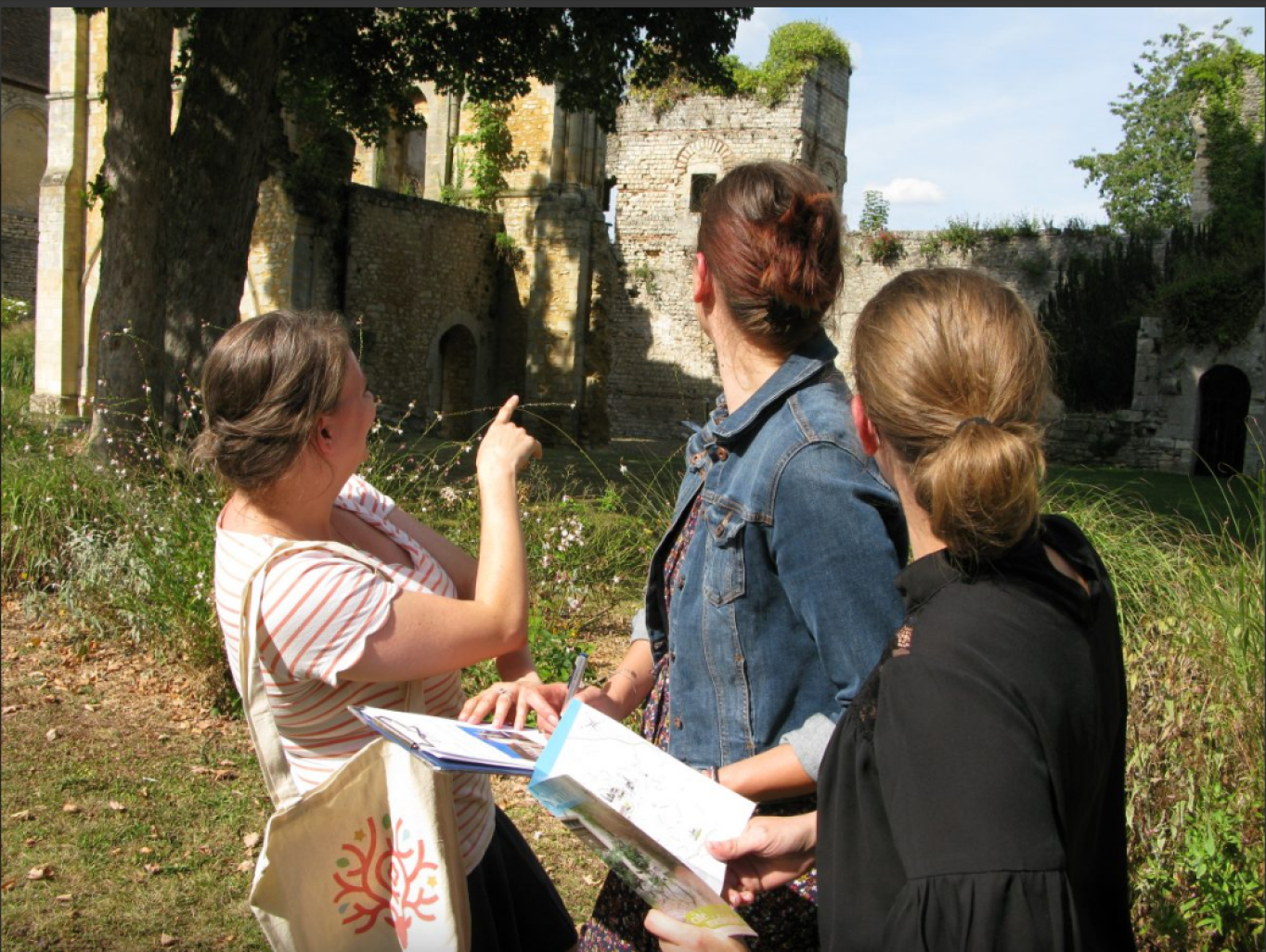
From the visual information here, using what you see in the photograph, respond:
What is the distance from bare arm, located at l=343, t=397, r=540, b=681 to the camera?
186 centimetres

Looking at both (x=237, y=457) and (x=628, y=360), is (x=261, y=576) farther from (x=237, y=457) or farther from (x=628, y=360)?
(x=628, y=360)

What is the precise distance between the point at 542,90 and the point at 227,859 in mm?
16786

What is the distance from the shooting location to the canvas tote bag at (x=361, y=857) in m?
1.80

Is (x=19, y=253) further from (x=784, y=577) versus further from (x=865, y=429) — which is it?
(x=865, y=429)

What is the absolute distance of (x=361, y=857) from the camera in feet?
6.08

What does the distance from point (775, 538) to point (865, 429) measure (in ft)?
0.79

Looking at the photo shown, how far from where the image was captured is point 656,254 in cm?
2666

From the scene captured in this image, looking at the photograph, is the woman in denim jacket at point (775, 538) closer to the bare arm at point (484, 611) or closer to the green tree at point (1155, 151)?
the bare arm at point (484, 611)

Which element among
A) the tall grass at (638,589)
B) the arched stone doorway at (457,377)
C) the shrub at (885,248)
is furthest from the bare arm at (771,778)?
the shrub at (885,248)

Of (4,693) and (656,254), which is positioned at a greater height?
(656,254)

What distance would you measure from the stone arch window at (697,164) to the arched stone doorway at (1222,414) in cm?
1137

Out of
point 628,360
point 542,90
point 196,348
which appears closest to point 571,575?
point 196,348

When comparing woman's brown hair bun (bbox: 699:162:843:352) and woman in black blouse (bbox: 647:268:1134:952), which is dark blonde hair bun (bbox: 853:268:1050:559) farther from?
woman's brown hair bun (bbox: 699:162:843:352)

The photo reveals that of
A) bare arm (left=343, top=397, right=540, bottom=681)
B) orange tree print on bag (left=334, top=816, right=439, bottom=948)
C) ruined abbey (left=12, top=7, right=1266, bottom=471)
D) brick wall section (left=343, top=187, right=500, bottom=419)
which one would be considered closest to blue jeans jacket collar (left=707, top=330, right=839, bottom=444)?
bare arm (left=343, top=397, right=540, bottom=681)
